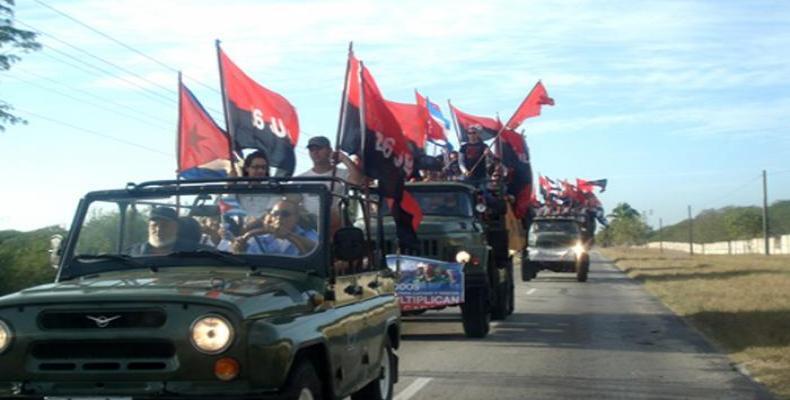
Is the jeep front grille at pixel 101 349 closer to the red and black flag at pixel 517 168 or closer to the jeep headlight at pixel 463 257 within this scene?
the jeep headlight at pixel 463 257

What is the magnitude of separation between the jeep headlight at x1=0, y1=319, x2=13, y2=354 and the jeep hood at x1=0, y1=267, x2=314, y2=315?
127 mm

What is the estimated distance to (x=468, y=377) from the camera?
11219 millimetres

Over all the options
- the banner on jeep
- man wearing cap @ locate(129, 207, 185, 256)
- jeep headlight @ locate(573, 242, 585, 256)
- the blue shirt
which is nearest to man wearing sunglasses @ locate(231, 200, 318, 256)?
the blue shirt

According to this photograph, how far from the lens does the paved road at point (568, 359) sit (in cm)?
1039

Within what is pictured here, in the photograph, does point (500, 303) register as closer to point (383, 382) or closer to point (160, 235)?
point (383, 382)

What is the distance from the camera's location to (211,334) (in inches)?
219

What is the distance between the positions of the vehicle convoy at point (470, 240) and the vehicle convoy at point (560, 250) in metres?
16.5

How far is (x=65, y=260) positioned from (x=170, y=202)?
786 millimetres

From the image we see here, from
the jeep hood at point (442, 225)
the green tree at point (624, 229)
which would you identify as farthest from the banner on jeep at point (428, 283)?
the green tree at point (624, 229)

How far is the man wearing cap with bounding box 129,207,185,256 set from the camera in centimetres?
700

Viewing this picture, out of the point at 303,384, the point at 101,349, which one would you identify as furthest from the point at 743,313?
the point at 101,349

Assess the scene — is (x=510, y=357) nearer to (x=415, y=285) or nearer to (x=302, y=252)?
(x=415, y=285)

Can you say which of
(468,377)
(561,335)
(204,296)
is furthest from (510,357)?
(204,296)

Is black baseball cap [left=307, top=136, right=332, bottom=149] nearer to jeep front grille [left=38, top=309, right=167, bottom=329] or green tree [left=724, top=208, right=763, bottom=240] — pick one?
jeep front grille [left=38, top=309, right=167, bottom=329]
